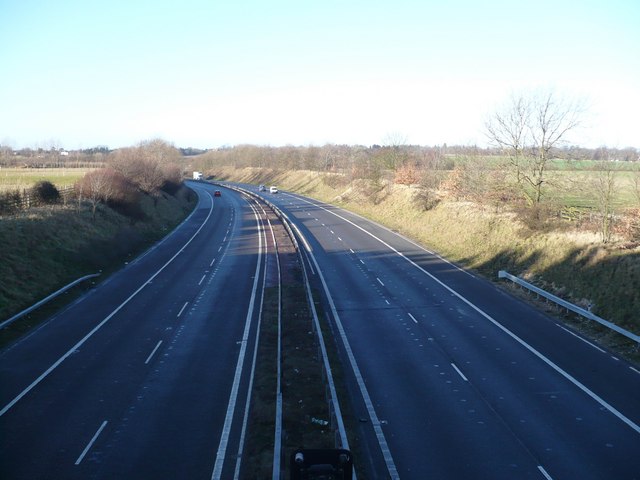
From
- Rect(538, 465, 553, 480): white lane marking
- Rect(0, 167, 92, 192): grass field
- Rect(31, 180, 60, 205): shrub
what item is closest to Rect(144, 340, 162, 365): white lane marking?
Rect(538, 465, 553, 480): white lane marking

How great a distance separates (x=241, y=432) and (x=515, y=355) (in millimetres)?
9491

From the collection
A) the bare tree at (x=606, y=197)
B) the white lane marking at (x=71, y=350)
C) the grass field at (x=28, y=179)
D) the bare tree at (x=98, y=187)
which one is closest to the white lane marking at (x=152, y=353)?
the white lane marking at (x=71, y=350)

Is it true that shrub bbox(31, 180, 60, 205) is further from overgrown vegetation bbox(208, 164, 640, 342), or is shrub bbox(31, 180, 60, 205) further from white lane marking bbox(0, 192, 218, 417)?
overgrown vegetation bbox(208, 164, 640, 342)

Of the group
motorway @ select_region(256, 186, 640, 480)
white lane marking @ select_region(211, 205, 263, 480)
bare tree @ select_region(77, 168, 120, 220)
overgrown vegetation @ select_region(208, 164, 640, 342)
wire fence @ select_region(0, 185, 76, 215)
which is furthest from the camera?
bare tree @ select_region(77, 168, 120, 220)

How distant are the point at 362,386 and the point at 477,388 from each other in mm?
3124

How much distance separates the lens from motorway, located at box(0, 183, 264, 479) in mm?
11898

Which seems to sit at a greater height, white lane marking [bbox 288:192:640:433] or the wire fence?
the wire fence

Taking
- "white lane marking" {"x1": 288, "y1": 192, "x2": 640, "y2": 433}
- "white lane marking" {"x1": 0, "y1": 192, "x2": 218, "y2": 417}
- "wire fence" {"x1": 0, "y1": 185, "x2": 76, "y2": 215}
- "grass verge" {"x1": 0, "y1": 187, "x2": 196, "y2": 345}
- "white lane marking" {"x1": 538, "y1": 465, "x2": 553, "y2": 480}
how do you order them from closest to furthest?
"white lane marking" {"x1": 538, "y1": 465, "x2": 553, "y2": 480}, "white lane marking" {"x1": 288, "y1": 192, "x2": 640, "y2": 433}, "white lane marking" {"x1": 0, "y1": 192, "x2": 218, "y2": 417}, "grass verge" {"x1": 0, "y1": 187, "x2": 196, "y2": 345}, "wire fence" {"x1": 0, "y1": 185, "x2": 76, "y2": 215}

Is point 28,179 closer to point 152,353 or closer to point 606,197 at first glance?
point 152,353

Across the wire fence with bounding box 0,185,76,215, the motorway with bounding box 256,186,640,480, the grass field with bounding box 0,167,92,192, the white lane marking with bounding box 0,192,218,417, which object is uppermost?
the grass field with bounding box 0,167,92,192

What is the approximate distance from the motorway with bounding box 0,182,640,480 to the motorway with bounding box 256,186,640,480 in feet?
0.16

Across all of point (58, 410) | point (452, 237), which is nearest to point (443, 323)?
point (58, 410)

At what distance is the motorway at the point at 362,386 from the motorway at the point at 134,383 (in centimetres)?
5

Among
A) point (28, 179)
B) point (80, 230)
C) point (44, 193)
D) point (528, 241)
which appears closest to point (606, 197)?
point (528, 241)
